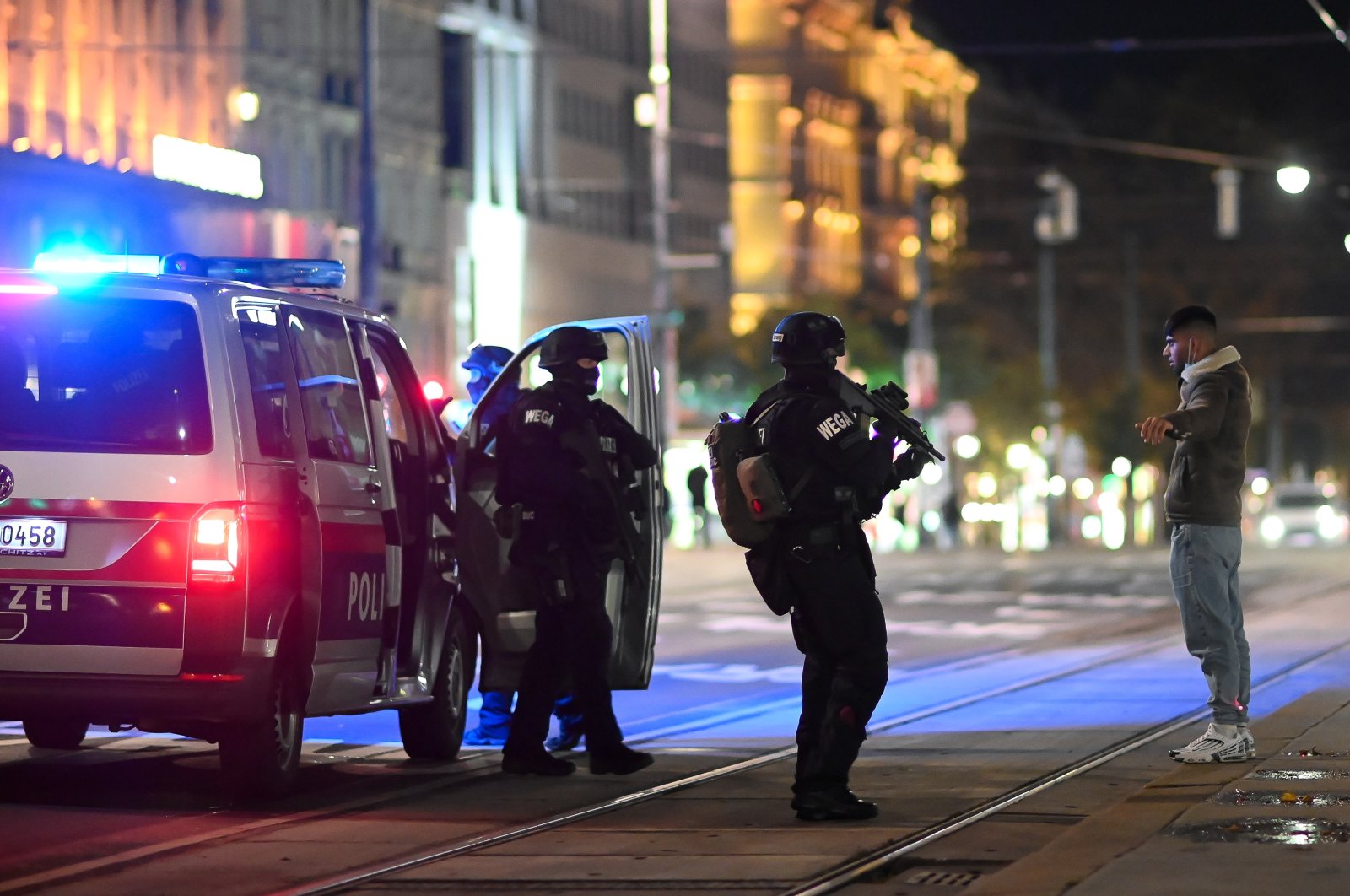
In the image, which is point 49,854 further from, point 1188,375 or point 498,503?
point 1188,375

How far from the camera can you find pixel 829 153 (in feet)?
411

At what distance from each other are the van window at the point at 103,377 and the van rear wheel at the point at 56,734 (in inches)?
116

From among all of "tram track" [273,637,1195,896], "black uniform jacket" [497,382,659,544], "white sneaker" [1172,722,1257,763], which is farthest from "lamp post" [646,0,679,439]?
"white sneaker" [1172,722,1257,763]

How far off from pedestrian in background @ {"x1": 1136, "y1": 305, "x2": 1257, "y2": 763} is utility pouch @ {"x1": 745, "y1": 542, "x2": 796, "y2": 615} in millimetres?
2050

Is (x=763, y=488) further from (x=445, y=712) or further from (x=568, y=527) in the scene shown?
(x=445, y=712)

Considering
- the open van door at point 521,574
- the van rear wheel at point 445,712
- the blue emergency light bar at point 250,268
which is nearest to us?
the blue emergency light bar at point 250,268

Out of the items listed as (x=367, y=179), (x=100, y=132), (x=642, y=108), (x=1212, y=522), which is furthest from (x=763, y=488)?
(x=642, y=108)

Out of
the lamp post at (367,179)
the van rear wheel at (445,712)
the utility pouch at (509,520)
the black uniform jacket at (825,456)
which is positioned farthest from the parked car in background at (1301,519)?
the black uniform jacket at (825,456)

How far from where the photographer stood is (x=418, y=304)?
59.9 m

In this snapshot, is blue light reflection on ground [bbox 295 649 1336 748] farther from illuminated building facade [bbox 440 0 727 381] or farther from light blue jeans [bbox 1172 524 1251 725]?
illuminated building facade [bbox 440 0 727 381]

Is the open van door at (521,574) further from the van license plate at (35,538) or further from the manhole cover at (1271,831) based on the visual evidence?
→ the manhole cover at (1271,831)

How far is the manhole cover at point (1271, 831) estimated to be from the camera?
857 cm

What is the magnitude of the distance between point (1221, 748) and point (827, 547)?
2.48 metres

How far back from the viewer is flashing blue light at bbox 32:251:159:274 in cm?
1025
